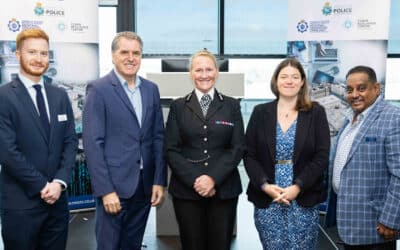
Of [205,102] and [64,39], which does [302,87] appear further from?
[64,39]

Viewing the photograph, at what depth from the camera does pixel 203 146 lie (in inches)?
92.5

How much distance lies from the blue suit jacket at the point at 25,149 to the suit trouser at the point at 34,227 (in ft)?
0.14

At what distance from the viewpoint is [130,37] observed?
2295mm

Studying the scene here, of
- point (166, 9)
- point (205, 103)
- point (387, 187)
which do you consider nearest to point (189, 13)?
point (166, 9)

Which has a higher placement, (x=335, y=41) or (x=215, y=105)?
(x=335, y=41)

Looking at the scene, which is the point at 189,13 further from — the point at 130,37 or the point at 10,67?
the point at 130,37

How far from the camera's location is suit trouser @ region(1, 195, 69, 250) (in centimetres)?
217

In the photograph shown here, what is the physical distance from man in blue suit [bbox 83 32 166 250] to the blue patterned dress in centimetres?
67

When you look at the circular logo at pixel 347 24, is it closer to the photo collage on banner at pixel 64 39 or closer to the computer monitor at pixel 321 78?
the computer monitor at pixel 321 78

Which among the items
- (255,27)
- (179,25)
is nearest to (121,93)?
(179,25)

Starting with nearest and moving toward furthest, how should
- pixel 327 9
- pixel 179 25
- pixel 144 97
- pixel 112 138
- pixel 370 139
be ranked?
pixel 370 139 < pixel 112 138 < pixel 144 97 < pixel 327 9 < pixel 179 25

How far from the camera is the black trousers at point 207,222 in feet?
7.68

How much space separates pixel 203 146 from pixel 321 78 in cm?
270

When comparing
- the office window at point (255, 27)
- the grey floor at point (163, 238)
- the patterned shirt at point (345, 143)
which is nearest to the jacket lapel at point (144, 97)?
the patterned shirt at point (345, 143)
